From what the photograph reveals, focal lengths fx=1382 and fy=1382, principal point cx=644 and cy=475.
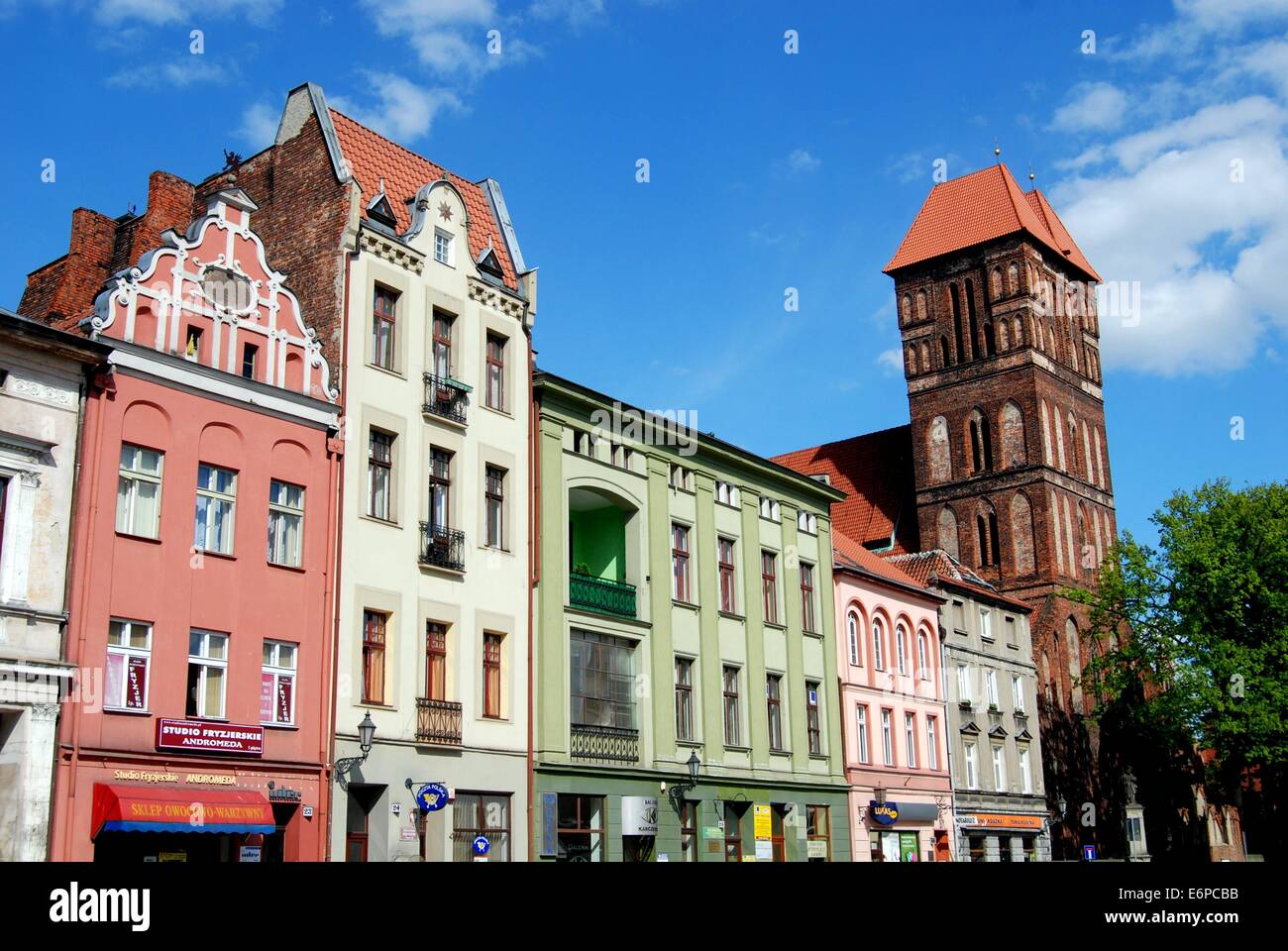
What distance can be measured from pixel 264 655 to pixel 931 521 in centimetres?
5047

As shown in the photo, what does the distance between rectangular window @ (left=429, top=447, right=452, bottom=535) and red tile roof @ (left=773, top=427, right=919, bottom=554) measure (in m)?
45.5

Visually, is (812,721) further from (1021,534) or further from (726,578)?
(1021,534)

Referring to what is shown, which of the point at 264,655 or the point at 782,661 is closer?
the point at 264,655

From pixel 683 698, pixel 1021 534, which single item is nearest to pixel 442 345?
pixel 683 698

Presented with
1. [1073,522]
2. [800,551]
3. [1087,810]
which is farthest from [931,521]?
[800,551]

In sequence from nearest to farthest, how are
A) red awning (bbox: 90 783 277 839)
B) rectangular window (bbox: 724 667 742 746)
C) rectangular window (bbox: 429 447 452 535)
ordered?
red awning (bbox: 90 783 277 839) < rectangular window (bbox: 429 447 452 535) < rectangular window (bbox: 724 667 742 746)

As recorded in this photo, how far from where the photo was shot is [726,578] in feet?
125

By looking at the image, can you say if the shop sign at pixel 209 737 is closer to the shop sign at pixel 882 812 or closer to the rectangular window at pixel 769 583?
the rectangular window at pixel 769 583

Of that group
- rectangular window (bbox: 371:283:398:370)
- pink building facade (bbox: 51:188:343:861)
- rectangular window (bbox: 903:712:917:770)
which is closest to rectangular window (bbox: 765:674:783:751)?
rectangular window (bbox: 903:712:917:770)

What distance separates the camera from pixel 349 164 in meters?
30.6

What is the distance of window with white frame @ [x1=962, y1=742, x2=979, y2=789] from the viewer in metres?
49.0

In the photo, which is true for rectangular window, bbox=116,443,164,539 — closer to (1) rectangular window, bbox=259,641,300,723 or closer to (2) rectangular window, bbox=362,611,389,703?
(1) rectangular window, bbox=259,641,300,723

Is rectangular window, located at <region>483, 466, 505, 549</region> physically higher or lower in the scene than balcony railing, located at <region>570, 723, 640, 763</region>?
higher
